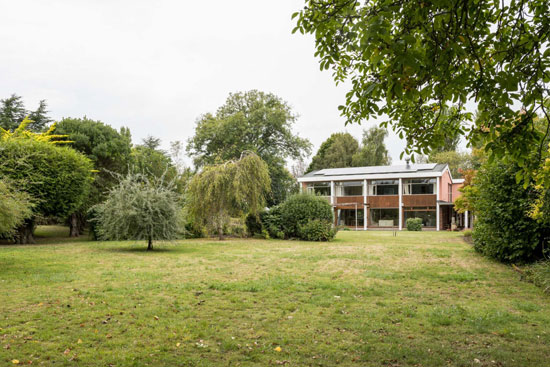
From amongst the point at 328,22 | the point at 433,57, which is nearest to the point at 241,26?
the point at 328,22

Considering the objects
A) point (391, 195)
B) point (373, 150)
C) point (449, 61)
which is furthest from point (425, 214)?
point (449, 61)

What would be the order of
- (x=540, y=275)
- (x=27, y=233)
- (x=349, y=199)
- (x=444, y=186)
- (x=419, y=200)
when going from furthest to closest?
(x=349, y=199) → (x=444, y=186) → (x=419, y=200) → (x=27, y=233) → (x=540, y=275)

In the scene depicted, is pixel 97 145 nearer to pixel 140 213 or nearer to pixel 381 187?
pixel 140 213

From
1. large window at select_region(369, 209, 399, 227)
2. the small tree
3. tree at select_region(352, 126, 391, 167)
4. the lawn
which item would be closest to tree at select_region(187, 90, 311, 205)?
large window at select_region(369, 209, 399, 227)

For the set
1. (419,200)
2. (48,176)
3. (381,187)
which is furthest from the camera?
(381,187)

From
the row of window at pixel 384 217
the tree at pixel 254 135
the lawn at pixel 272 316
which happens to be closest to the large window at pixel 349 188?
the row of window at pixel 384 217

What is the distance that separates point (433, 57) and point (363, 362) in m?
3.15

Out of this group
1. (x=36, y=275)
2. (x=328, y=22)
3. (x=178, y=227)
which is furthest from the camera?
(x=178, y=227)

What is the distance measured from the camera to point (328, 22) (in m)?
4.33

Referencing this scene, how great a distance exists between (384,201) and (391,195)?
3.06 feet

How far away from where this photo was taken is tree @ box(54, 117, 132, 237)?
24406mm

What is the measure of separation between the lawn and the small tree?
156 inches

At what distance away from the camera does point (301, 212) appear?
812 inches

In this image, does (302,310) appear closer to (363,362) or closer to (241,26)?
(363,362)
